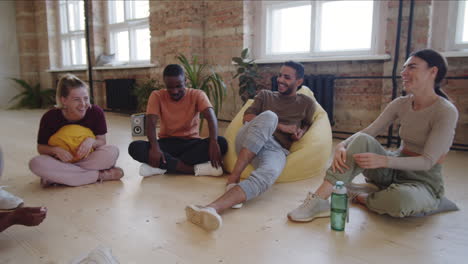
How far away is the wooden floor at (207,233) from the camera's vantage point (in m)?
1.47

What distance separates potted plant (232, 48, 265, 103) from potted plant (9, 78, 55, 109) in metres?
5.85

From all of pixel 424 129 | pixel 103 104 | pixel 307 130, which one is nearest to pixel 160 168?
pixel 307 130

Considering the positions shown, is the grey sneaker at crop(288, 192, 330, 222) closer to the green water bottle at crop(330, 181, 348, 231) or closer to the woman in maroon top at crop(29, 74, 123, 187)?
the green water bottle at crop(330, 181, 348, 231)

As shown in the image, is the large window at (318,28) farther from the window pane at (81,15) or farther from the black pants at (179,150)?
the window pane at (81,15)

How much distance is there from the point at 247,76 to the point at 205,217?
122 inches

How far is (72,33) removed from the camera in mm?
8180

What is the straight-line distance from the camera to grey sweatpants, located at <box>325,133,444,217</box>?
169 centimetres

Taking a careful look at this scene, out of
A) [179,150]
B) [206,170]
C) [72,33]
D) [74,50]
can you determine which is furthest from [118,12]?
[206,170]

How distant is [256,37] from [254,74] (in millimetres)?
718

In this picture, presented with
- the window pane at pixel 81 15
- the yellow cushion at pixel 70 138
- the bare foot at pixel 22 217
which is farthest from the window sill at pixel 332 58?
the window pane at pixel 81 15

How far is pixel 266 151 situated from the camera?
2314mm

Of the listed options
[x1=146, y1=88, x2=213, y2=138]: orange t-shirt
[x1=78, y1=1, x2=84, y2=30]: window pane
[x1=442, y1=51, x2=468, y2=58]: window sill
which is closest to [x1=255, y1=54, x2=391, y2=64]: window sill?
[x1=442, y1=51, x2=468, y2=58]: window sill

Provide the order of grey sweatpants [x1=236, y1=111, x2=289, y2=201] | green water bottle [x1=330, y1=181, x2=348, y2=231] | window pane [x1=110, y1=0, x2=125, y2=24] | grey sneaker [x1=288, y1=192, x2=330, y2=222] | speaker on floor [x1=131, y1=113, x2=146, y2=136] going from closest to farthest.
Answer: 1. green water bottle [x1=330, y1=181, x2=348, y2=231]
2. grey sneaker [x1=288, y1=192, x2=330, y2=222]
3. grey sweatpants [x1=236, y1=111, x2=289, y2=201]
4. speaker on floor [x1=131, y1=113, x2=146, y2=136]
5. window pane [x1=110, y1=0, x2=125, y2=24]

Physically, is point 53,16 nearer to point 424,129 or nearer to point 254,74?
point 254,74
